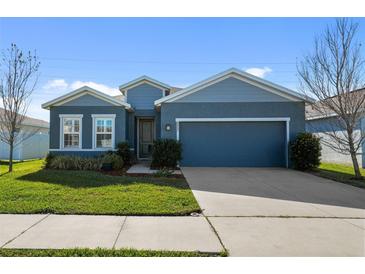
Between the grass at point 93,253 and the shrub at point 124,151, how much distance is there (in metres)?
10.4

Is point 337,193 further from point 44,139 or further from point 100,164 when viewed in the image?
point 44,139

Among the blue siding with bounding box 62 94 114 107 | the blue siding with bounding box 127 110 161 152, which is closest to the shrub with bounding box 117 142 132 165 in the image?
the blue siding with bounding box 127 110 161 152

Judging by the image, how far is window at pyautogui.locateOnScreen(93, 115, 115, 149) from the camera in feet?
48.2

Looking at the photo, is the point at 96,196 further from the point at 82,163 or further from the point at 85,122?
the point at 85,122

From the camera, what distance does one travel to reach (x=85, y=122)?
14.7 meters

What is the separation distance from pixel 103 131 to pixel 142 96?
3.75 meters

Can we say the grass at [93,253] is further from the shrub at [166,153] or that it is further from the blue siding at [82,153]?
the blue siding at [82,153]

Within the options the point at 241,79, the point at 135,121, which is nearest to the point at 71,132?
the point at 135,121

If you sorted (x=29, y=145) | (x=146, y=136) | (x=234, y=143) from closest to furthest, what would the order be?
(x=234, y=143)
(x=146, y=136)
(x=29, y=145)

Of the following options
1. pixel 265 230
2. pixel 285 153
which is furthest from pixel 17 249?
pixel 285 153

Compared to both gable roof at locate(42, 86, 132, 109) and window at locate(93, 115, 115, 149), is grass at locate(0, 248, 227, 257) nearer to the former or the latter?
window at locate(93, 115, 115, 149)

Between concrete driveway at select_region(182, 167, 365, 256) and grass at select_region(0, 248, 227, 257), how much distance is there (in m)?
0.75

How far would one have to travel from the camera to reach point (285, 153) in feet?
46.1

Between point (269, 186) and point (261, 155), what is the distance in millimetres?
5384
